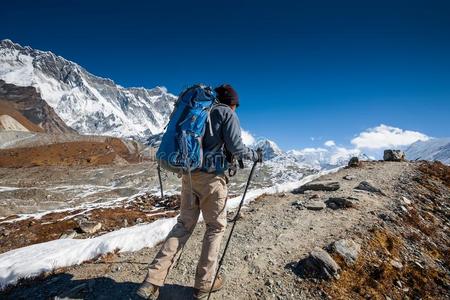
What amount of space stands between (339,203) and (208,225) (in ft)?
24.7

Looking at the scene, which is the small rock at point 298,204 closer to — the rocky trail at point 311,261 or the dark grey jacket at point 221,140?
the rocky trail at point 311,261

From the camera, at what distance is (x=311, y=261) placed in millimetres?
7480

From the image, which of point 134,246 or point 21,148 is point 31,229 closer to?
point 134,246

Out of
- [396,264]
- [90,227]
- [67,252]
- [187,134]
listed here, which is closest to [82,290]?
[67,252]

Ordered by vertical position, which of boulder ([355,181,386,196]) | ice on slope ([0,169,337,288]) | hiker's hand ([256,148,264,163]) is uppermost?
hiker's hand ([256,148,264,163])

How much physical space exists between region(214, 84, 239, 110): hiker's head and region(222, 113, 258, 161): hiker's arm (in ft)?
1.13

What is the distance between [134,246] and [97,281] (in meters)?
2.14

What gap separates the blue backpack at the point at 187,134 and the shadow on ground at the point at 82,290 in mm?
2618

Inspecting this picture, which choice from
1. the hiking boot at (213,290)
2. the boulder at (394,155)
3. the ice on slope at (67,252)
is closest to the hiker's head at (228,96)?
the hiking boot at (213,290)

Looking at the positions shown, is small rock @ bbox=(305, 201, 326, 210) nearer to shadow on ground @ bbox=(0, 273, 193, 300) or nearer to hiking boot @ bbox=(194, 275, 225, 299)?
hiking boot @ bbox=(194, 275, 225, 299)

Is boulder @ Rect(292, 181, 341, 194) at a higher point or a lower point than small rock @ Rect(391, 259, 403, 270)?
higher

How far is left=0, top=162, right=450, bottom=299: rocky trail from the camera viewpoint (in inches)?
273

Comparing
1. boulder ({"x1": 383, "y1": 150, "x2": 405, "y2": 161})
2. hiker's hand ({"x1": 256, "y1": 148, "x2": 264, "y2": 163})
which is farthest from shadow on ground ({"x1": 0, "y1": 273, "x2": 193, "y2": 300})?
boulder ({"x1": 383, "y1": 150, "x2": 405, "y2": 161})

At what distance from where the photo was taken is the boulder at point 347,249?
8.02 meters
